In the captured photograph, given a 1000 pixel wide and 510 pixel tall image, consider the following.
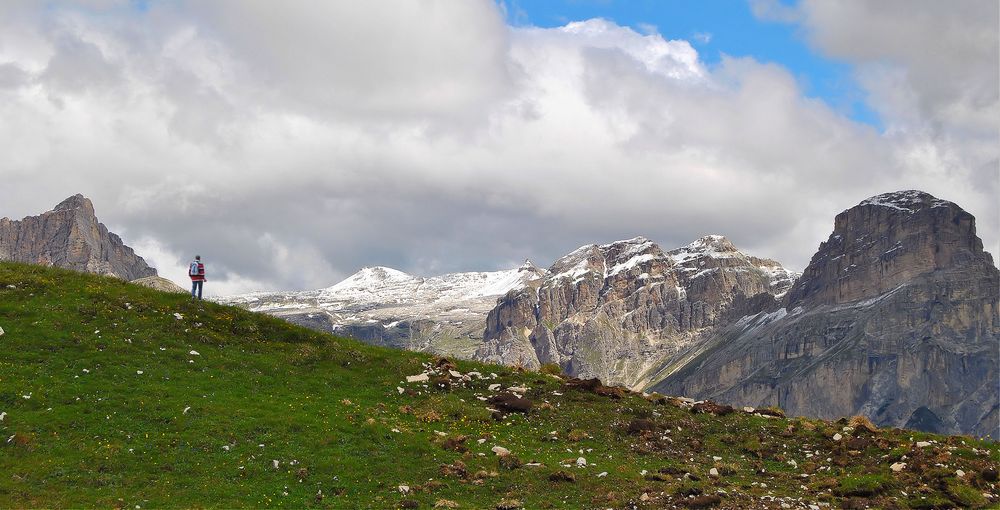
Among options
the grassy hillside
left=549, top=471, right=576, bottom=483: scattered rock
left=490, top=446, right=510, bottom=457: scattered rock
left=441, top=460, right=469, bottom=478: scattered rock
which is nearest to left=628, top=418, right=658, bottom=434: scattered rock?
the grassy hillside

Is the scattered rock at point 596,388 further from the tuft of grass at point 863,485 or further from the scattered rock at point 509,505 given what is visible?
the scattered rock at point 509,505

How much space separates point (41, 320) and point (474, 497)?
1233 inches

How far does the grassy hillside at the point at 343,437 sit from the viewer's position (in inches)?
1368

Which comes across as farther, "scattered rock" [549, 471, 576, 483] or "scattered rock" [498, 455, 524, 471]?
"scattered rock" [498, 455, 524, 471]

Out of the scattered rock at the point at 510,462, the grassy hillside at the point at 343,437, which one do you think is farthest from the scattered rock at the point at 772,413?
the scattered rock at the point at 510,462

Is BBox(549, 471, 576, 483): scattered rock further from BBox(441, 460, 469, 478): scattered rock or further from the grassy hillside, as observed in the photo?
BBox(441, 460, 469, 478): scattered rock

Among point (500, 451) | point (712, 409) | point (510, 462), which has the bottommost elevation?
point (510, 462)

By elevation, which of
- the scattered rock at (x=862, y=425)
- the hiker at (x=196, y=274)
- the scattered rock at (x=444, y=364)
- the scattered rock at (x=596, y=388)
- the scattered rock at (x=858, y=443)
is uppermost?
the hiker at (x=196, y=274)

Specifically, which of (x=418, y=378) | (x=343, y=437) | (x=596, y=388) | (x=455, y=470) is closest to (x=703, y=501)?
(x=455, y=470)

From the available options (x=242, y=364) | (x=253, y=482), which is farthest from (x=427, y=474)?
(x=242, y=364)

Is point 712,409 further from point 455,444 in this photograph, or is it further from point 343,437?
point 343,437

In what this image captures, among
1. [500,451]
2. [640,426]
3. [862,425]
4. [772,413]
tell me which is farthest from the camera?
[772,413]

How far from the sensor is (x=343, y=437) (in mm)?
40062

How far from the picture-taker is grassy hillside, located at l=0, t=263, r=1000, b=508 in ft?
114
